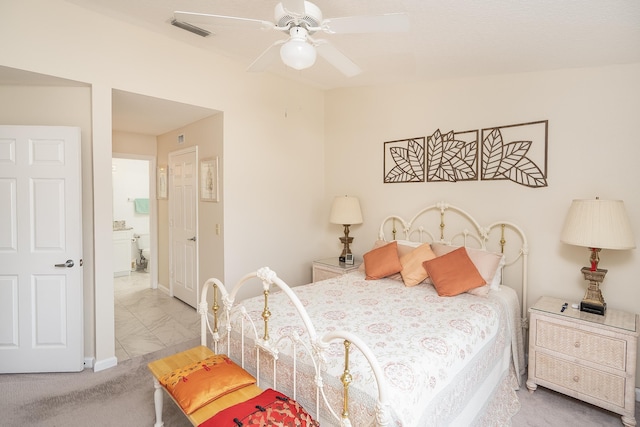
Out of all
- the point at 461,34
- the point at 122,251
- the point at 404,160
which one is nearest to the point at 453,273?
the point at 404,160

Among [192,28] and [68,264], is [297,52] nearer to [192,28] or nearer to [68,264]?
[192,28]

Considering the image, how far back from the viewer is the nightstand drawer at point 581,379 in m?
2.25

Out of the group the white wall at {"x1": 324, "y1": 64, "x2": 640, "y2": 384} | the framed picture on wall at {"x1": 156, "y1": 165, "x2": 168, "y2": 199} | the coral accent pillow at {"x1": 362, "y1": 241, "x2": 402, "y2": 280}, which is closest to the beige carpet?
the white wall at {"x1": 324, "y1": 64, "x2": 640, "y2": 384}

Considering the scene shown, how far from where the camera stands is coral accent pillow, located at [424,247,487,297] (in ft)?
8.83

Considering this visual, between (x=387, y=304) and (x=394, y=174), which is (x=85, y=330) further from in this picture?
(x=394, y=174)

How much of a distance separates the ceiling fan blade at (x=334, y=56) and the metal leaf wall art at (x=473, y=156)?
160cm

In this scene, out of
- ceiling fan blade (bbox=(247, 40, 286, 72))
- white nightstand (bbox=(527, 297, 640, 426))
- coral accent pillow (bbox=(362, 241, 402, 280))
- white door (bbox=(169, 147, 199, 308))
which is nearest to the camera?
ceiling fan blade (bbox=(247, 40, 286, 72))

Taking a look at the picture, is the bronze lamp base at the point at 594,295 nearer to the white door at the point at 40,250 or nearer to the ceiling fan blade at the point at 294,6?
the ceiling fan blade at the point at 294,6

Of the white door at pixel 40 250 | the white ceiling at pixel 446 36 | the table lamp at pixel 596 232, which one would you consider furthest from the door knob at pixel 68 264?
the table lamp at pixel 596 232

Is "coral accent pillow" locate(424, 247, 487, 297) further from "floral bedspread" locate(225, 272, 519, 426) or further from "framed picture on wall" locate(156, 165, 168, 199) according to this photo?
"framed picture on wall" locate(156, 165, 168, 199)

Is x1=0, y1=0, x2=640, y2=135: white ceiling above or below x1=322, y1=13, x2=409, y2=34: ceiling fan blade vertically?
above

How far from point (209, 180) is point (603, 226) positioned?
3.69 metres

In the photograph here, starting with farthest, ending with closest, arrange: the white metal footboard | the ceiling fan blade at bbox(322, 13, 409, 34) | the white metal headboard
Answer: the white metal headboard, the ceiling fan blade at bbox(322, 13, 409, 34), the white metal footboard

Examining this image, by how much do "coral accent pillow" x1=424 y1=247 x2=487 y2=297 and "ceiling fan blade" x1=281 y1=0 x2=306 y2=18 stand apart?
7.27 feet
